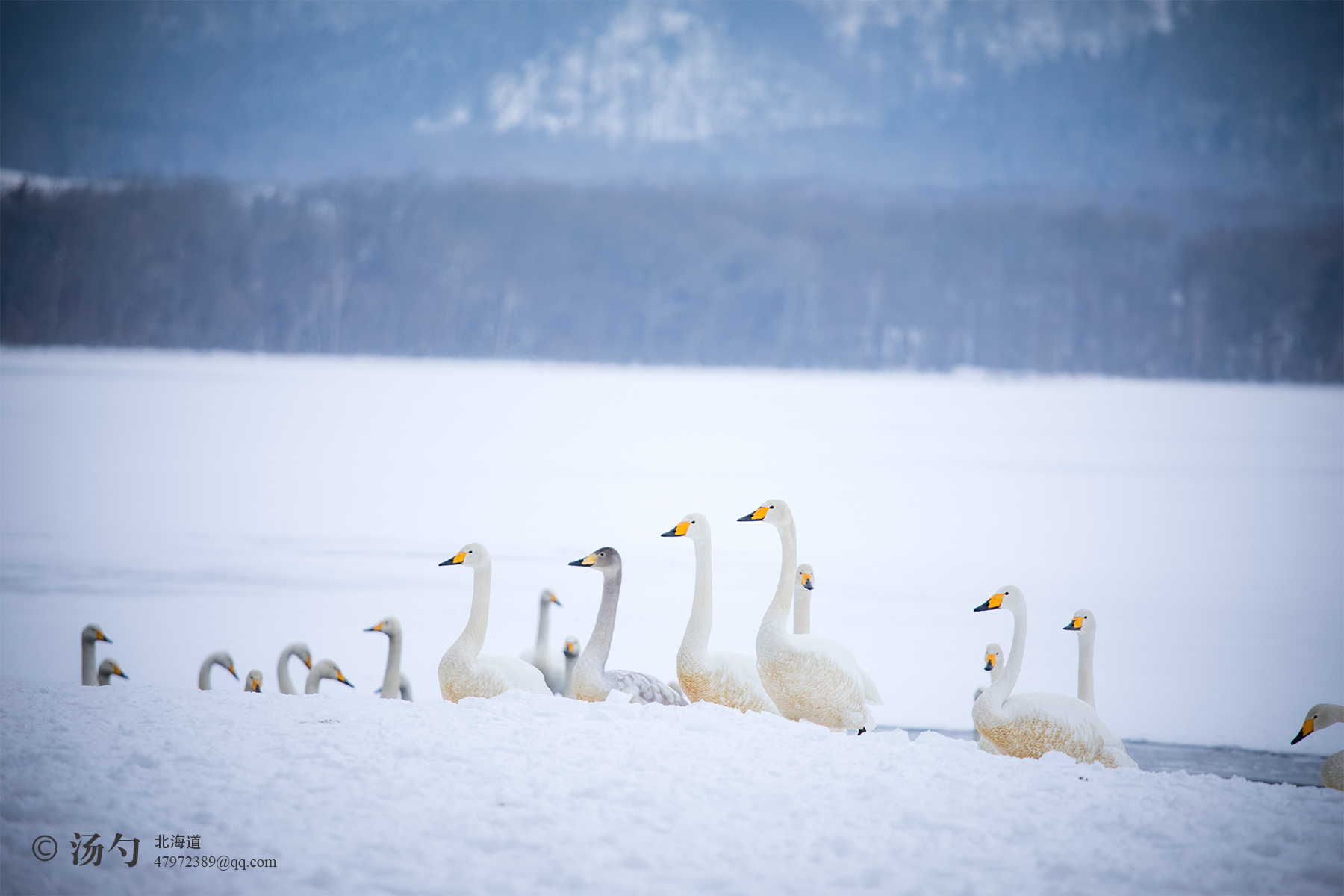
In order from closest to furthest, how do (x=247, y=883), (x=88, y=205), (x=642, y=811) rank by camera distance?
(x=247, y=883)
(x=642, y=811)
(x=88, y=205)

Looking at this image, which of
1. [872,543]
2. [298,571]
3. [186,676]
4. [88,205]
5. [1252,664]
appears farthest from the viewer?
[88,205]

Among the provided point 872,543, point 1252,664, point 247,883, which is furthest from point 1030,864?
point 872,543

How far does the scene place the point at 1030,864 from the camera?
11.3 feet

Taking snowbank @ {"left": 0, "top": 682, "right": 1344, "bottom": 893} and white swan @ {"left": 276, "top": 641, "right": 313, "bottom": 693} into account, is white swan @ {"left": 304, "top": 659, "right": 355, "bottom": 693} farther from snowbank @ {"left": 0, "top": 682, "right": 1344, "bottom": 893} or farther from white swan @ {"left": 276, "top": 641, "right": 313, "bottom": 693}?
snowbank @ {"left": 0, "top": 682, "right": 1344, "bottom": 893}

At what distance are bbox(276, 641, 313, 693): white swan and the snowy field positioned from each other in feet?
1.34

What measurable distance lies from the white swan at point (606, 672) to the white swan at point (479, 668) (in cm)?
34

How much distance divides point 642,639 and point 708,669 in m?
3.05

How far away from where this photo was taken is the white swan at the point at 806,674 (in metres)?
5.12

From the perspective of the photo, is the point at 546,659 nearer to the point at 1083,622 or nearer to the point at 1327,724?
the point at 1083,622

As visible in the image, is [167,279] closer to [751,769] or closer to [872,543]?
[872,543]

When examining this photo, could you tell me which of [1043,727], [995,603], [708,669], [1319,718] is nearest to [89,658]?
[708,669]

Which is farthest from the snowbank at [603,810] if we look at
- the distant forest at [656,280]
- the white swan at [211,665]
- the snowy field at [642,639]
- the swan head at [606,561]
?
the distant forest at [656,280]

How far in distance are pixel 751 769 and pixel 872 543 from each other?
920cm

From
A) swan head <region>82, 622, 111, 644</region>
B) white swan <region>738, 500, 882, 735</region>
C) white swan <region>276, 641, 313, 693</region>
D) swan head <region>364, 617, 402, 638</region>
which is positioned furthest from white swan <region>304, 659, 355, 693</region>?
white swan <region>738, 500, 882, 735</region>
